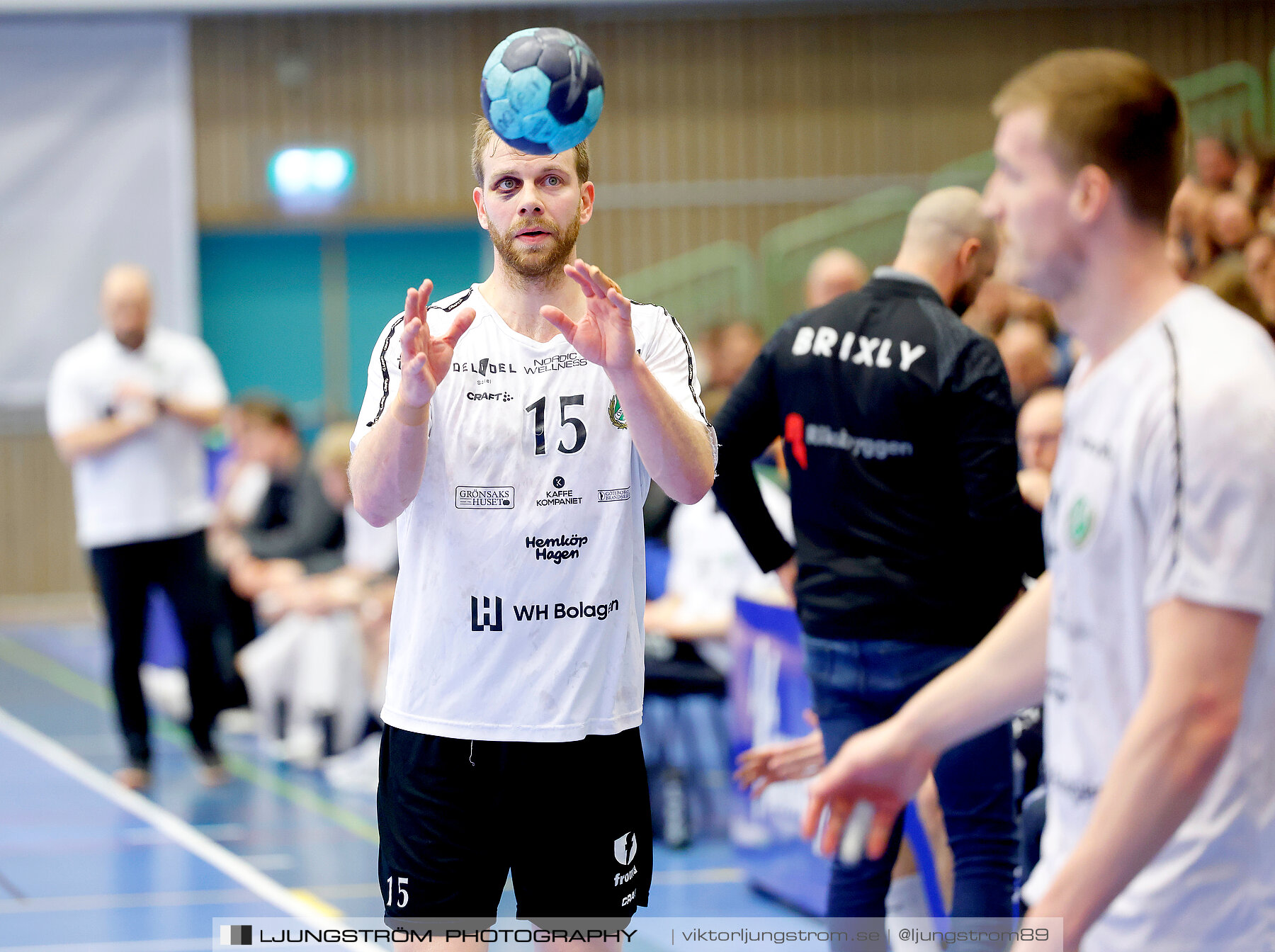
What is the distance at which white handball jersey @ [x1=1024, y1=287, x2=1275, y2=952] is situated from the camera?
153 cm

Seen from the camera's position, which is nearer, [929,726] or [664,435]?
[929,726]

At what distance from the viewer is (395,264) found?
14.6 m

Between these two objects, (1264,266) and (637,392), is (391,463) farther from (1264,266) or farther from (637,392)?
(1264,266)

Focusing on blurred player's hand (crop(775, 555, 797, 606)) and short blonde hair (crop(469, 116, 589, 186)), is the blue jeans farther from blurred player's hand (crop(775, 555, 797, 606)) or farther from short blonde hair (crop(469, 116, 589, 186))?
short blonde hair (crop(469, 116, 589, 186))

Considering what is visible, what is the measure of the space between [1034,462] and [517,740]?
8.56ft

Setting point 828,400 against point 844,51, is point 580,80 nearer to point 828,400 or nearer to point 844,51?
point 828,400

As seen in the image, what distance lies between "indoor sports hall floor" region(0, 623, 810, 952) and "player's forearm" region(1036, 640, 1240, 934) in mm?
3614

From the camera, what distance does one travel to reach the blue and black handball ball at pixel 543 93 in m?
2.71

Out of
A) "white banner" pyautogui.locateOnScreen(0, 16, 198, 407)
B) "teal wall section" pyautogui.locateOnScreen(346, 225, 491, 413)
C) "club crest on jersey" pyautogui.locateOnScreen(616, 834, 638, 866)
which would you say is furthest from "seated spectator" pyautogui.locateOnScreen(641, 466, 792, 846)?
"white banner" pyautogui.locateOnScreen(0, 16, 198, 407)

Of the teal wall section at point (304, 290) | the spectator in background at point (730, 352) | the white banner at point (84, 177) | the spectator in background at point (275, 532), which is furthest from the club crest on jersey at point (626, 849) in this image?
the white banner at point (84, 177)

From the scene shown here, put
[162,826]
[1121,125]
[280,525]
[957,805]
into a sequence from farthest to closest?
[280,525], [162,826], [957,805], [1121,125]

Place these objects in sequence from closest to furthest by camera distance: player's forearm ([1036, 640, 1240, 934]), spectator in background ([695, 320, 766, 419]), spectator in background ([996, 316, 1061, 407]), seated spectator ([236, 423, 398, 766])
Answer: player's forearm ([1036, 640, 1240, 934]), spectator in background ([996, 316, 1061, 407]), seated spectator ([236, 423, 398, 766]), spectator in background ([695, 320, 766, 419])

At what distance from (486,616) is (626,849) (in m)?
0.53

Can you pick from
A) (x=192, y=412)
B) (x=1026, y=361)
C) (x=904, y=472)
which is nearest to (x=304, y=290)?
(x=192, y=412)
